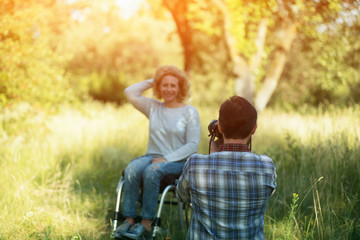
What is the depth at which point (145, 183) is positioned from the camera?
3.27 m

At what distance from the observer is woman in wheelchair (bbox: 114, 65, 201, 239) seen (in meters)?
3.24

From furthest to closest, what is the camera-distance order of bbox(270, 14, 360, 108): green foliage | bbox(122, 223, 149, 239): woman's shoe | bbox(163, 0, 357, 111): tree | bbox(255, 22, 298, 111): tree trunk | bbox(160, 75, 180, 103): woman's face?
bbox(255, 22, 298, 111): tree trunk < bbox(270, 14, 360, 108): green foliage < bbox(163, 0, 357, 111): tree < bbox(160, 75, 180, 103): woman's face < bbox(122, 223, 149, 239): woman's shoe

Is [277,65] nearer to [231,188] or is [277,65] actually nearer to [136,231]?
[136,231]

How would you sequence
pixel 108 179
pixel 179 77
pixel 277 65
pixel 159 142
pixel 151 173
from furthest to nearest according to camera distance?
pixel 277 65, pixel 108 179, pixel 179 77, pixel 159 142, pixel 151 173

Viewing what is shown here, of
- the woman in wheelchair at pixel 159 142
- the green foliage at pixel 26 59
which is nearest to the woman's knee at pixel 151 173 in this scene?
the woman in wheelchair at pixel 159 142

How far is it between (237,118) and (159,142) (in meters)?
1.96

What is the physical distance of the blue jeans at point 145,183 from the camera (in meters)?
3.23

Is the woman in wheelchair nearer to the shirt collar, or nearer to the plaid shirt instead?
the plaid shirt

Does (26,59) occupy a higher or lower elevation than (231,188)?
higher

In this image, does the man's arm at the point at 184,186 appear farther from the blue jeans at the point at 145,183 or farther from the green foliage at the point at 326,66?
the green foliage at the point at 326,66

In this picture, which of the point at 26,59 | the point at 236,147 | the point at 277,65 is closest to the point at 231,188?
the point at 236,147

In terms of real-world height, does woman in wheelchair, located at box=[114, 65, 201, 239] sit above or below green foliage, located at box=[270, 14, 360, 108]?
below

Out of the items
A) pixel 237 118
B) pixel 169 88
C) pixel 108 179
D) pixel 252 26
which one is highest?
pixel 252 26

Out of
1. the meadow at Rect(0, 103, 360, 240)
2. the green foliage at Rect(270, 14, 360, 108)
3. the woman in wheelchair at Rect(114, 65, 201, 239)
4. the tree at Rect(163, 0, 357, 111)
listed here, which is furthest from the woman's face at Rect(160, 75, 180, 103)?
the tree at Rect(163, 0, 357, 111)
